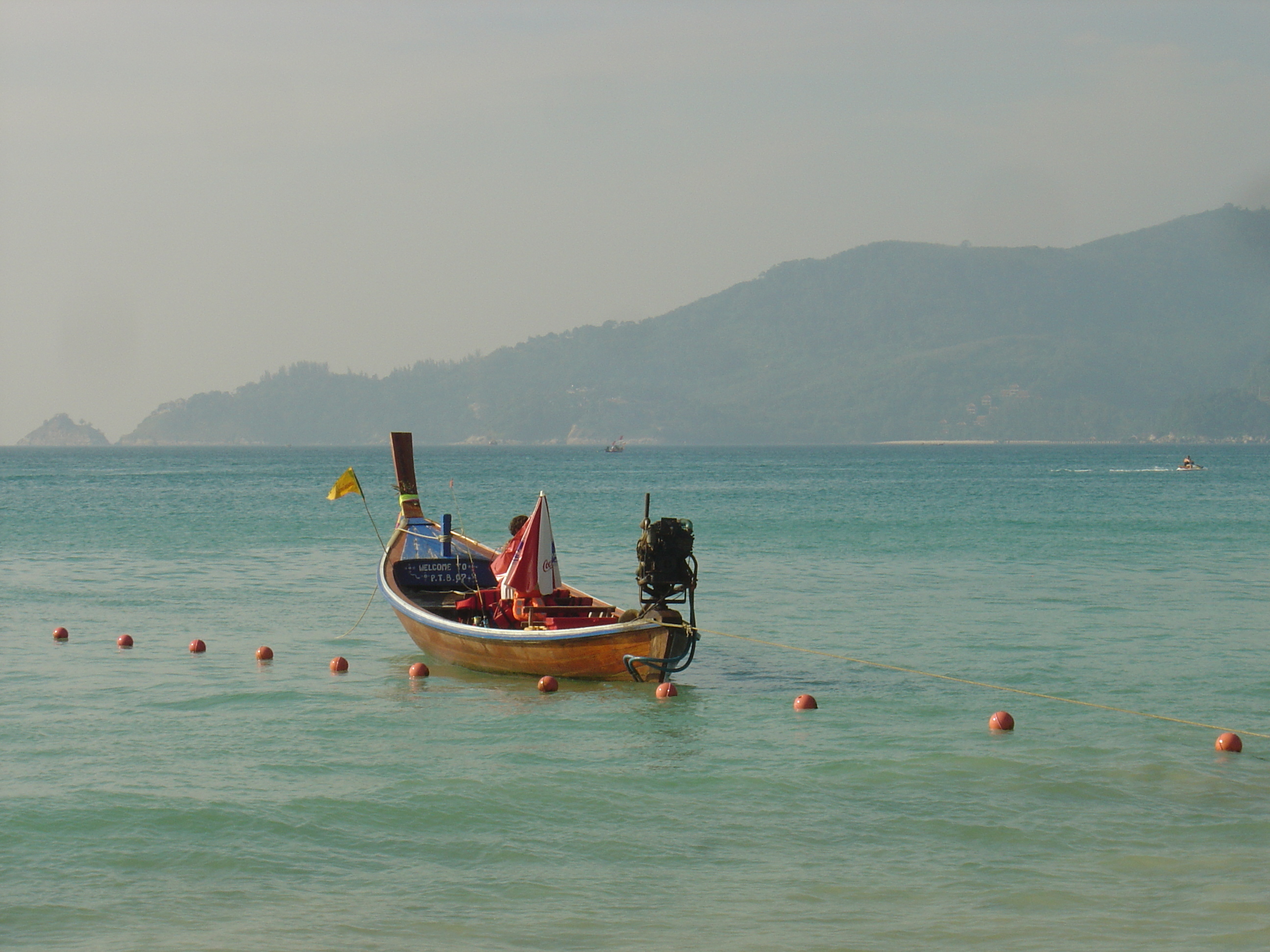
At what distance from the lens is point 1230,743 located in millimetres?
14383

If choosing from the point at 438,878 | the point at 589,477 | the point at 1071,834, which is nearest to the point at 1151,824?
the point at 1071,834

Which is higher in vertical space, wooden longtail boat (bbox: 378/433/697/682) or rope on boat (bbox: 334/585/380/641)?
wooden longtail boat (bbox: 378/433/697/682)

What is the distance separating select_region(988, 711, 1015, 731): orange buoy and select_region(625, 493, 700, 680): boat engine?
4.14 m

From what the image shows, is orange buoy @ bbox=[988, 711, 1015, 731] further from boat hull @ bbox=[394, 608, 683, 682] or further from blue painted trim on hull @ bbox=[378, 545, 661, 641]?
blue painted trim on hull @ bbox=[378, 545, 661, 641]

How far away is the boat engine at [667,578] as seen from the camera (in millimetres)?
17594

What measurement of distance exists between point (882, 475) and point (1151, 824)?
11752cm

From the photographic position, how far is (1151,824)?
1194cm

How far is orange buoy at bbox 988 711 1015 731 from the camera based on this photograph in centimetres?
1559

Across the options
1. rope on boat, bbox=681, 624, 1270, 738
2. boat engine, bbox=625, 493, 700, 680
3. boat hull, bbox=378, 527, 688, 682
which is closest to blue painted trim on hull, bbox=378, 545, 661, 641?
boat hull, bbox=378, 527, 688, 682

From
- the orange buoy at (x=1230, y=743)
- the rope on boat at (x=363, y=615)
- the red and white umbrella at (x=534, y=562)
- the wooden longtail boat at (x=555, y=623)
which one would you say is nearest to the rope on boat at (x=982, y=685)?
the orange buoy at (x=1230, y=743)

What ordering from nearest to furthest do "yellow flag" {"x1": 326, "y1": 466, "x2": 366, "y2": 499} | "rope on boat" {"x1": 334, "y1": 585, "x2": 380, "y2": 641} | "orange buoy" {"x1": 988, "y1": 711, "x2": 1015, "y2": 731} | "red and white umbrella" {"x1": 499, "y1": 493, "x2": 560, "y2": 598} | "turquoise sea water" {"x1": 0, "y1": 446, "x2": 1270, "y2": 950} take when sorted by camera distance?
"turquoise sea water" {"x1": 0, "y1": 446, "x2": 1270, "y2": 950}
"orange buoy" {"x1": 988, "y1": 711, "x2": 1015, "y2": 731}
"red and white umbrella" {"x1": 499, "y1": 493, "x2": 560, "y2": 598}
"yellow flag" {"x1": 326, "y1": 466, "x2": 366, "y2": 499}
"rope on boat" {"x1": 334, "y1": 585, "x2": 380, "y2": 641}

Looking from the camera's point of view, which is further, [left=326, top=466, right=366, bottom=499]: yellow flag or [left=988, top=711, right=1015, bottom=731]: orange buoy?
[left=326, top=466, right=366, bottom=499]: yellow flag

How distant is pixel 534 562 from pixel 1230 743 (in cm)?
962

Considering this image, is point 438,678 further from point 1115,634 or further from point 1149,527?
point 1149,527
